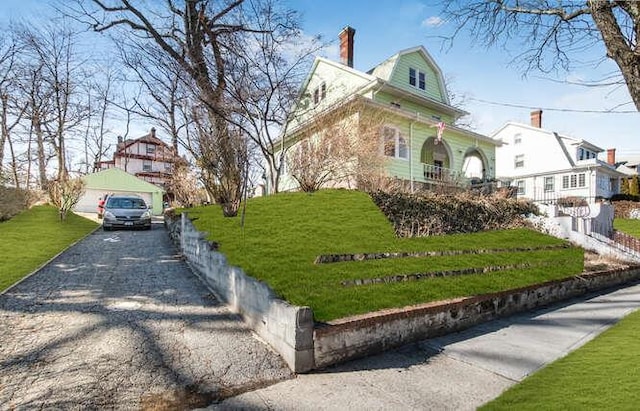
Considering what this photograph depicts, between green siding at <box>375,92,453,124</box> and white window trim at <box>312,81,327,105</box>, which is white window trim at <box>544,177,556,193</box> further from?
white window trim at <box>312,81,327,105</box>

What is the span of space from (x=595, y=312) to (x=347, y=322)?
544 centimetres

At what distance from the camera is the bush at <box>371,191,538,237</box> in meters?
10.1

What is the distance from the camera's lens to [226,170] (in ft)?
34.8

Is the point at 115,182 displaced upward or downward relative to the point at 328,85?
downward

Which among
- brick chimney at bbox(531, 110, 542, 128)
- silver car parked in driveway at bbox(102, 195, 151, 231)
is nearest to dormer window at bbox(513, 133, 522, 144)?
brick chimney at bbox(531, 110, 542, 128)

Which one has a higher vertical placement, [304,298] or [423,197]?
[423,197]

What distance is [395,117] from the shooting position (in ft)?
52.6

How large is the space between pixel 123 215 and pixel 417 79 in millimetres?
17896

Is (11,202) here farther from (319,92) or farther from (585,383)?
(585,383)

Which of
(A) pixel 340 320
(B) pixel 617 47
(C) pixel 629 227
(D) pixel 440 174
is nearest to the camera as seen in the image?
(A) pixel 340 320

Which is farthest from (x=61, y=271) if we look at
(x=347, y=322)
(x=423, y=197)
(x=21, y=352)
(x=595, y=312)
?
(x=595, y=312)

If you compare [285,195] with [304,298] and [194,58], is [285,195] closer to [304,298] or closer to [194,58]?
[304,298]

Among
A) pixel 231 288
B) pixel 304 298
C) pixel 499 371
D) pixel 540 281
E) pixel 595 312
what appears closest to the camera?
pixel 499 371

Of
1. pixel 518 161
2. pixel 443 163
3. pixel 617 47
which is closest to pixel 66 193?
pixel 617 47
